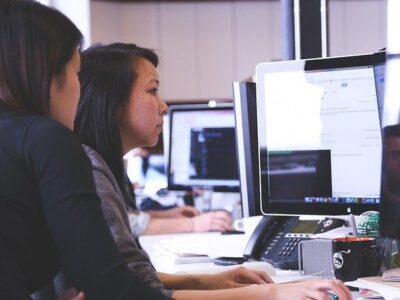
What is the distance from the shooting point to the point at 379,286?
4.28 feet

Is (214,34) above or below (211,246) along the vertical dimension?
above

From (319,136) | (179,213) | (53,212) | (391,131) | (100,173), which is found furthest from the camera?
(179,213)

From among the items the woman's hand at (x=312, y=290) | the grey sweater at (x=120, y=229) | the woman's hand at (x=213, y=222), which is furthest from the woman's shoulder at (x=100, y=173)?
the woman's hand at (x=213, y=222)

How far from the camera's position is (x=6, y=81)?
1076 millimetres

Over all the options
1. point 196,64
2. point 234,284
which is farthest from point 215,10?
A: point 234,284

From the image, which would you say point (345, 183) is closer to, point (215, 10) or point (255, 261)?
point (255, 261)

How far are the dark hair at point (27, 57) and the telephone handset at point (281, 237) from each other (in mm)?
892

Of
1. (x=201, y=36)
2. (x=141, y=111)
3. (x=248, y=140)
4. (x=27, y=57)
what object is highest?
(x=201, y=36)

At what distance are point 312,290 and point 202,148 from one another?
194 cm

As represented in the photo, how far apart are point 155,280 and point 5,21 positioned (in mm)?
526

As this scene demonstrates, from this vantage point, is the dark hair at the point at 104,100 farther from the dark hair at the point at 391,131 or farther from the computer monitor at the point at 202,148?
the computer monitor at the point at 202,148

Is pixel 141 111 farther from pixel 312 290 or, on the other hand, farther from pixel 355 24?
pixel 355 24

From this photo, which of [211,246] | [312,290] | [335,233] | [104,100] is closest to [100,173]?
[104,100]

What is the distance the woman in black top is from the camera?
3.22 feet
